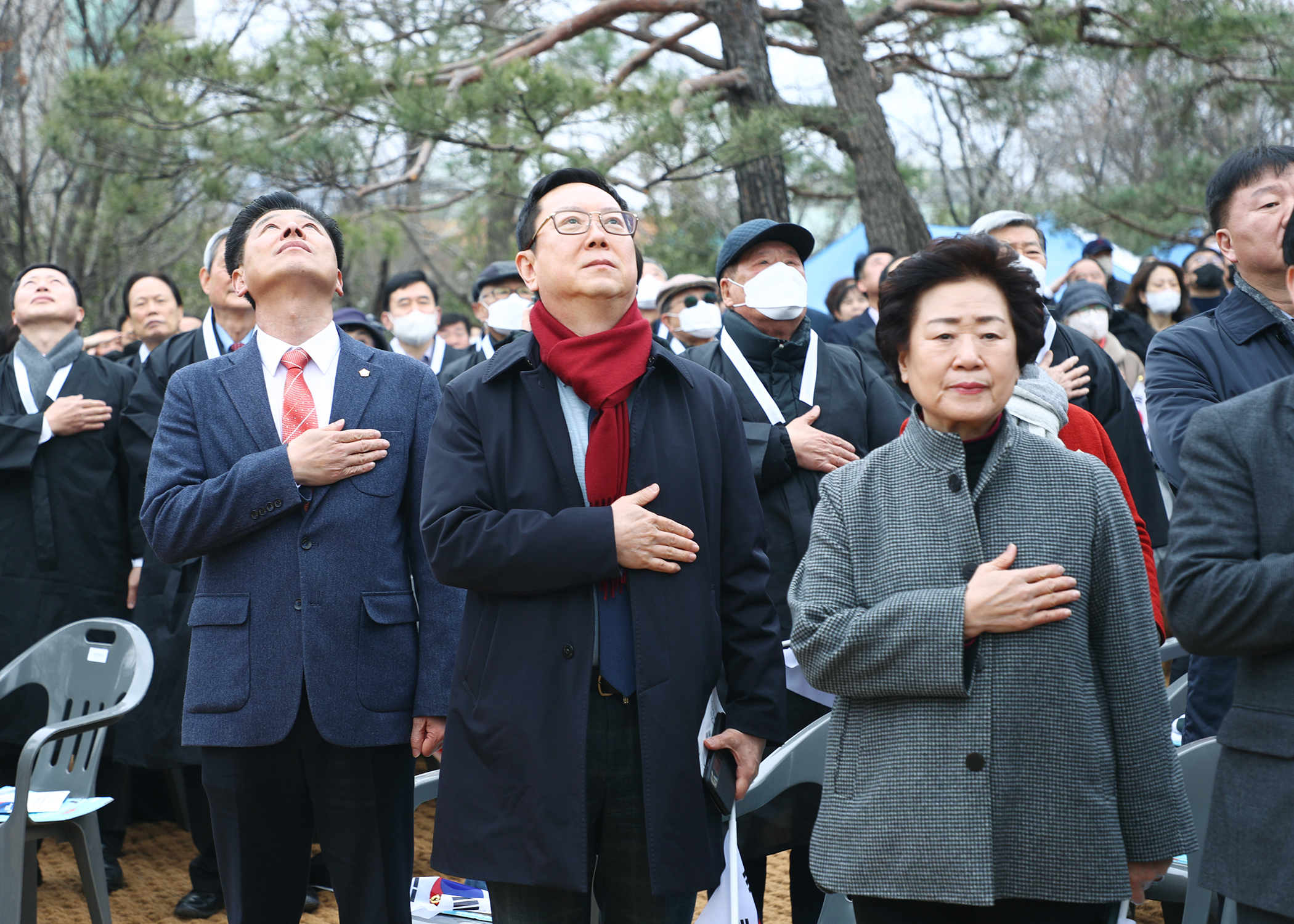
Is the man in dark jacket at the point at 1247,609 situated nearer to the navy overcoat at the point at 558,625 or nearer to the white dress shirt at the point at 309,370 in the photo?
the navy overcoat at the point at 558,625

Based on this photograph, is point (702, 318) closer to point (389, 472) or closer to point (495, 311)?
point (495, 311)

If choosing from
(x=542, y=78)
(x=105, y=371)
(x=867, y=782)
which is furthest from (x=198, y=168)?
(x=867, y=782)

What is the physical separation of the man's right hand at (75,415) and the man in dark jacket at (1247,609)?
12.8 ft

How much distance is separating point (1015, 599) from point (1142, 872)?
484 mm

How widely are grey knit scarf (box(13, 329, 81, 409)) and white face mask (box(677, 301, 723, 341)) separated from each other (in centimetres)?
254

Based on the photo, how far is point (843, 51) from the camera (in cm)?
781

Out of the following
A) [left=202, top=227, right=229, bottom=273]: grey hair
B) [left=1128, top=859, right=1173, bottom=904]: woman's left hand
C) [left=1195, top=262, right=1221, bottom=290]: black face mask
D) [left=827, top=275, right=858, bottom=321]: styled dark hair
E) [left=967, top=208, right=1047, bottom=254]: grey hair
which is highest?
[left=827, top=275, right=858, bottom=321]: styled dark hair

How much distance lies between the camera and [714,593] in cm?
231

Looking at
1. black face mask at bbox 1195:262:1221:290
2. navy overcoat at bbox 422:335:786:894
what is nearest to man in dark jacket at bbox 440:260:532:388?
navy overcoat at bbox 422:335:786:894

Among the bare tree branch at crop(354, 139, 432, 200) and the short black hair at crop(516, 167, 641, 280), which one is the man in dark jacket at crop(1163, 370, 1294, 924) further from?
the bare tree branch at crop(354, 139, 432, 200)

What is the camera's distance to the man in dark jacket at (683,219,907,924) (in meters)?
3.14

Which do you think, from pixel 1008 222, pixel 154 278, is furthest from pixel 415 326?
pixel 1008 222

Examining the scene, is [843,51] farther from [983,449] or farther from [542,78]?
[983,449]

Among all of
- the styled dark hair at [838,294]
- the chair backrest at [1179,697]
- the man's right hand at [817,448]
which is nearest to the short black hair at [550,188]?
the man's right hand at [817,448]
